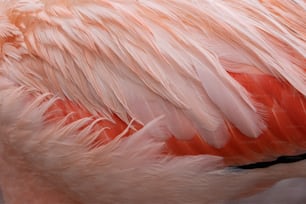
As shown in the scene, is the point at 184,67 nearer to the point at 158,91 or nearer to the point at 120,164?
the point at 158,91

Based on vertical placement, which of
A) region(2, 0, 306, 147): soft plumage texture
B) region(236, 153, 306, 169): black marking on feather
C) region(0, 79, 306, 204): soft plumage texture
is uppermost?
region(2, 0, 306, 147): soft plumage texture

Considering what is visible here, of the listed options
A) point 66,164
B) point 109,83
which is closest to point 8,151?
point 66,164

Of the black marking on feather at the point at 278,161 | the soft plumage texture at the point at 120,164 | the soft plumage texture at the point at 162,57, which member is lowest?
the soft plumage texture at the point at 120,164

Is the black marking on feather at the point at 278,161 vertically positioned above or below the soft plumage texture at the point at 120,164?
above

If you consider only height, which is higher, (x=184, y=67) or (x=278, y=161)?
(x=184, y=67)

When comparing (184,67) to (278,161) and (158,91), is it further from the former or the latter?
(278,161)

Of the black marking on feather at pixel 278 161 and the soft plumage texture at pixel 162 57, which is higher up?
the soft plumage texture at pixel 162 57

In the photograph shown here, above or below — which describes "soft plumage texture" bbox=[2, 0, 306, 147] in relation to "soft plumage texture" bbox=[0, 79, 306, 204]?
above

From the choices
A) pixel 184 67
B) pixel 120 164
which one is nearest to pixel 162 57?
pixel 184 67

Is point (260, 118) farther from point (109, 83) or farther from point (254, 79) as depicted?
point (109, 83)
